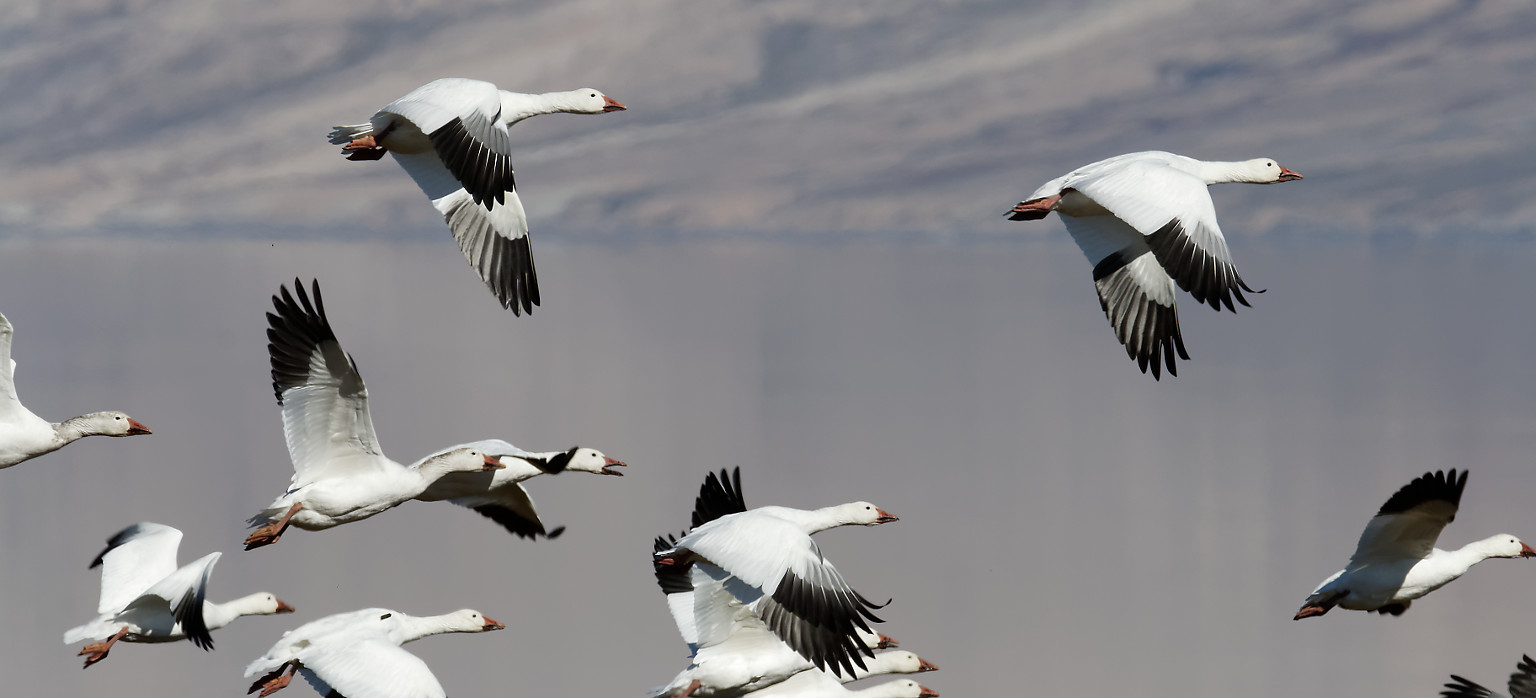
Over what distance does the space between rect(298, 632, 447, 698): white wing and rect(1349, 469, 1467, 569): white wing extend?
7053 mm

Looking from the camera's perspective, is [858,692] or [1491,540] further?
[858,692]

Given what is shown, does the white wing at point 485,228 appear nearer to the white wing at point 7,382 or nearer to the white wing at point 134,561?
the white wing at point 7,382

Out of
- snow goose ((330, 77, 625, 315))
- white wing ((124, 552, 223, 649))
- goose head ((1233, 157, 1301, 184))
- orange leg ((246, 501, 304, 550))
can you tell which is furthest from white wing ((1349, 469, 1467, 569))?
white wing ((124, 552, 223, 649))

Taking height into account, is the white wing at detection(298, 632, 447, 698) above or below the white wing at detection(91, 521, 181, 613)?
below

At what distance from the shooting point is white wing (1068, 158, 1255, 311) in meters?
11.7

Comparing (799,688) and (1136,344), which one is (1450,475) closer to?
(1136,344)

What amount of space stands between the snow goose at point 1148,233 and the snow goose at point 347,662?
546 cm

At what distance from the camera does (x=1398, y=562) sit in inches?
520

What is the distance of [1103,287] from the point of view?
1323cm

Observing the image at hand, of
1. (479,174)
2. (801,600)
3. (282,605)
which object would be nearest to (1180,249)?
(801,600)

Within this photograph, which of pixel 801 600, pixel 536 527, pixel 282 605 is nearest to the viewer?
pixel 801 600

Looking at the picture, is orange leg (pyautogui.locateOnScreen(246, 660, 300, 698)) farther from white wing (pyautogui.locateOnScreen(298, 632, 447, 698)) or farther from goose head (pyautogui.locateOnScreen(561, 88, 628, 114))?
goose head (pyautogui.locateOnScreen(561, 88, 628, 114))

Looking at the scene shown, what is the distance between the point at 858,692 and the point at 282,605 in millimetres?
5248

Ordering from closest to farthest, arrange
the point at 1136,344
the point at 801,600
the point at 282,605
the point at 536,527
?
the point at 801,600 → the point at 1136,344 → the point at 536,527 → the point at 282,605
